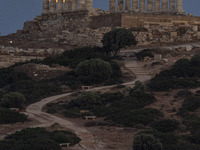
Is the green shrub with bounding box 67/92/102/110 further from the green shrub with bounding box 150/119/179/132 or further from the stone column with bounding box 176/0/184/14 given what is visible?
the stone column with bounding box 176/0/184/14

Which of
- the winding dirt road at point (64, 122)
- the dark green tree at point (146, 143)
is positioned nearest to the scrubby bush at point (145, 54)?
the winding dirt road at point (64, 122)

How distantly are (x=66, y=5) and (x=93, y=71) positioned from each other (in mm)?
24666

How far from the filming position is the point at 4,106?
149 ft

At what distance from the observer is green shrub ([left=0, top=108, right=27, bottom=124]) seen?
3971cm

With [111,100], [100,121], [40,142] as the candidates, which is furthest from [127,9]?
[40,142]

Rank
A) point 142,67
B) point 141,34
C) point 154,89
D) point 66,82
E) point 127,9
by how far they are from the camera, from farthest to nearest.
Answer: point 127,9, point 141,34, point 142,67, point 66,82, point 154,89

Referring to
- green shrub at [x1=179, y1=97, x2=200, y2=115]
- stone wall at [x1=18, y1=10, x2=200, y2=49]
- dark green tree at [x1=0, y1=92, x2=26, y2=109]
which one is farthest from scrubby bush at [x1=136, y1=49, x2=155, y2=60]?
dark green tree at [x1=0, y1=92, x2=26, y2=109]

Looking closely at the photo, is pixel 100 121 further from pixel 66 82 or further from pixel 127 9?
→ pixel 127 9

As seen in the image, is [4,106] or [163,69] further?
[163,69]

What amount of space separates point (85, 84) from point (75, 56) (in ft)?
30.6

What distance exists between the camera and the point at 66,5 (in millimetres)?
76938

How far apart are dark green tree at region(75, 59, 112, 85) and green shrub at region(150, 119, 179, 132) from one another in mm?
14587

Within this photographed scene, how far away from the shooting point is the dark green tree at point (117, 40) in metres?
61.7

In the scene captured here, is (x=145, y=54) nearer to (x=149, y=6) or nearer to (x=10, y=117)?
(x=149, y=6)
